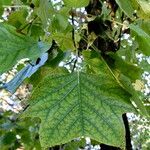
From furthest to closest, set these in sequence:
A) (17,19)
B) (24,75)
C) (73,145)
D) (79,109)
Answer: (73,145), (17,19), (24,75), (79,109)

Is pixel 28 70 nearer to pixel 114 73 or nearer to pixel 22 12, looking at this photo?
pixel 114 73

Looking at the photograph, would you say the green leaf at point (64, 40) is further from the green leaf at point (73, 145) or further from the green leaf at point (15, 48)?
the green leaf at point (73, 145)

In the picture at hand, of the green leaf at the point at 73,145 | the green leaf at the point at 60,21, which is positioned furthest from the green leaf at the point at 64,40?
the green leaf at the point at 73,145

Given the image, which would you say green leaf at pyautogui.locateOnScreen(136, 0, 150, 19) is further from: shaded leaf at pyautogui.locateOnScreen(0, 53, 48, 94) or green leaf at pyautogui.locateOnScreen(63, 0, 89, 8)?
shaded leaf at pyautogui.locateOnScreen(0, 53, 48, 94)

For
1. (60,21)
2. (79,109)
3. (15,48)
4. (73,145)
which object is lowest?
(73,145)

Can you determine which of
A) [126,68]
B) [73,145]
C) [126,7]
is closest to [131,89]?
[126,68]

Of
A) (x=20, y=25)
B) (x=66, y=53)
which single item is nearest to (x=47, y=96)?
(x=66, y=53)

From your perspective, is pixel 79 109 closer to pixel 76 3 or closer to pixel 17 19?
pixel 76 3

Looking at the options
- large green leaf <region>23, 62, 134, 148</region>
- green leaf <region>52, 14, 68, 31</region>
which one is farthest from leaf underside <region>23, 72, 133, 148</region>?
green leaf <region>52, 14, 68, 31</region>
